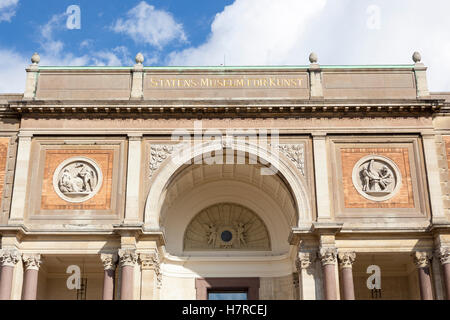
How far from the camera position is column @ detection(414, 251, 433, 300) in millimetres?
22594

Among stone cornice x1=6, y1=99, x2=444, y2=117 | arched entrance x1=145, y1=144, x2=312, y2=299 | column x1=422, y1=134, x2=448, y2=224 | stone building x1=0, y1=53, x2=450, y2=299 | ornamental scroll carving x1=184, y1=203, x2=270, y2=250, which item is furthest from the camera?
ornamental scroll carving x1=184, y1=203, x2=270, y2=250

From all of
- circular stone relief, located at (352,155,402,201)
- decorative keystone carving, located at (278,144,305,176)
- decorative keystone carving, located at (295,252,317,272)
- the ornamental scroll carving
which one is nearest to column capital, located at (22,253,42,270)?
the ornamental scroll carving

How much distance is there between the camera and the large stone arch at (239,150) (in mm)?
23359

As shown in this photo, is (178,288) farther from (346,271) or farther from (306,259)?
(346,271)

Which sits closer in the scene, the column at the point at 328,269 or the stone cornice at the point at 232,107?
the column at the point at 328,269

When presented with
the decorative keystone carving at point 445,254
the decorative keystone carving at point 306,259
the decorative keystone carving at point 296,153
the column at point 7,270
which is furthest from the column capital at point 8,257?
the decorative keystone carving at point 445,254

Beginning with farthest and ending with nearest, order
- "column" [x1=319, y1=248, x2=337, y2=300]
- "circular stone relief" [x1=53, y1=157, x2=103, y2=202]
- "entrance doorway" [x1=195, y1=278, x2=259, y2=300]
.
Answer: "entrance doorway" [x1=195, y1=278, x2=259, y2=300] → "circular stone relief" [x1=53, y1=157, x2=103, y2=202] → "column" [x1=319, y1=248, x2=337, y2=300]

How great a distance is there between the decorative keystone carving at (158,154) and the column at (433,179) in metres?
10.1

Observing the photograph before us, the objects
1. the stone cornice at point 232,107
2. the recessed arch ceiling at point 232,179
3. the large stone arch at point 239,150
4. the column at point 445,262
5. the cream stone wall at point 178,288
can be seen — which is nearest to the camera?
the column at point 445,262

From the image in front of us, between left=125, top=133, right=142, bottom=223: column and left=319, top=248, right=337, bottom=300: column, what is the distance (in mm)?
7039

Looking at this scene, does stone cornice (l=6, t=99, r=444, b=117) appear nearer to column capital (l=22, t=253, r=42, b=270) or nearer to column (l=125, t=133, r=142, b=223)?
column (l=125, t=133, r=142, b=223)

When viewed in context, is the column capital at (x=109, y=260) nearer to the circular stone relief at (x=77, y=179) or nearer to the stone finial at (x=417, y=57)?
the circular stone relief at (x=77, y=179)

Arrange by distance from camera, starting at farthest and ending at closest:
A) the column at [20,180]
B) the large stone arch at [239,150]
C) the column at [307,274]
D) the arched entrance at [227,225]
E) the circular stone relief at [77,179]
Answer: the arched entrance at [227,225] → the circular stone relief at [77,179] → the large stone arch at [239,150] → the column at [20,180] → the column at [307,274]

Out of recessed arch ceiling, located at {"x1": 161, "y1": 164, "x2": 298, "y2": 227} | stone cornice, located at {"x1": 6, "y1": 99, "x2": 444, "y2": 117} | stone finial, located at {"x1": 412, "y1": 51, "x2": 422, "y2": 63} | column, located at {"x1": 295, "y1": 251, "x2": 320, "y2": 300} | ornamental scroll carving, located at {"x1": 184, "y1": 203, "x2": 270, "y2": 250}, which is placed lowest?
column, located at {"x1": 295, "y1": 251, "x2": 320, "y2": 300}
